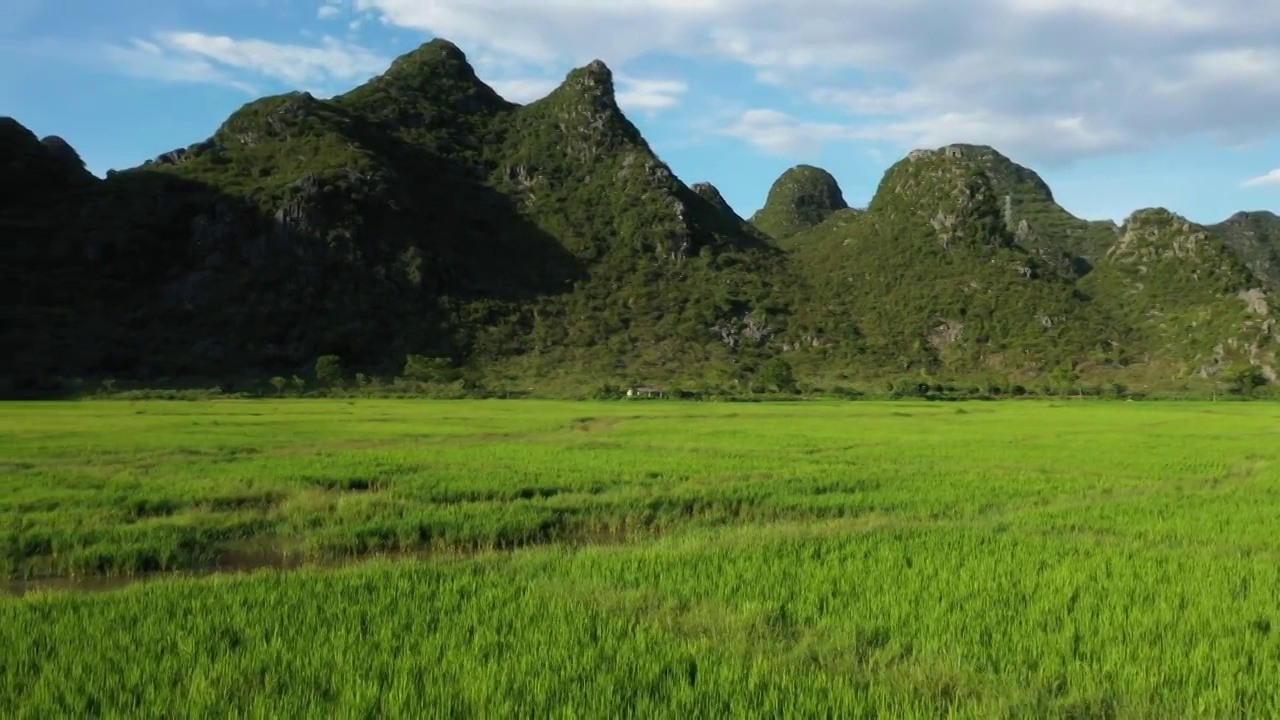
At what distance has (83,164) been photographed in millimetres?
91125

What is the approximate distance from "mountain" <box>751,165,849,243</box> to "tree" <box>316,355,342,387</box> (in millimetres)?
81001

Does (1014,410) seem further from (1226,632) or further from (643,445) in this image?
(1226,632)

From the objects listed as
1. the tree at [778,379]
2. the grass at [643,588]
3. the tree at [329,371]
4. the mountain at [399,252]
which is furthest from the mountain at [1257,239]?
the grass at [643,588]

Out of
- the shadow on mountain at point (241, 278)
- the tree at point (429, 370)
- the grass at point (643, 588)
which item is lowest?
the grass at point (643, 588)

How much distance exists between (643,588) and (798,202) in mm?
137332

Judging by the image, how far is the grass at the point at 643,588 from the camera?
15.5 feet

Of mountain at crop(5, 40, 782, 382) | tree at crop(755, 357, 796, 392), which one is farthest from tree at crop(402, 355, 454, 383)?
tree at crop(755, 357, 796, 392)

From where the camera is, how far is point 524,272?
275ft

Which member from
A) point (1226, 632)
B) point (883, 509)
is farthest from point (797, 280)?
point (1226, 632)

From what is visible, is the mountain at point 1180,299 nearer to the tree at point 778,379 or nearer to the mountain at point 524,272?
the mountain at point 524,272

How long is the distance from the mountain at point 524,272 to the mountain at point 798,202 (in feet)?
72.8

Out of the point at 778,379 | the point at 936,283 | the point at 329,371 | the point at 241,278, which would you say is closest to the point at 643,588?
the point at 778,379

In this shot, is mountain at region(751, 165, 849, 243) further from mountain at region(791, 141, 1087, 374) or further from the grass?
the grass

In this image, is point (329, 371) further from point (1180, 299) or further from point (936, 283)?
point (1180, 299)
